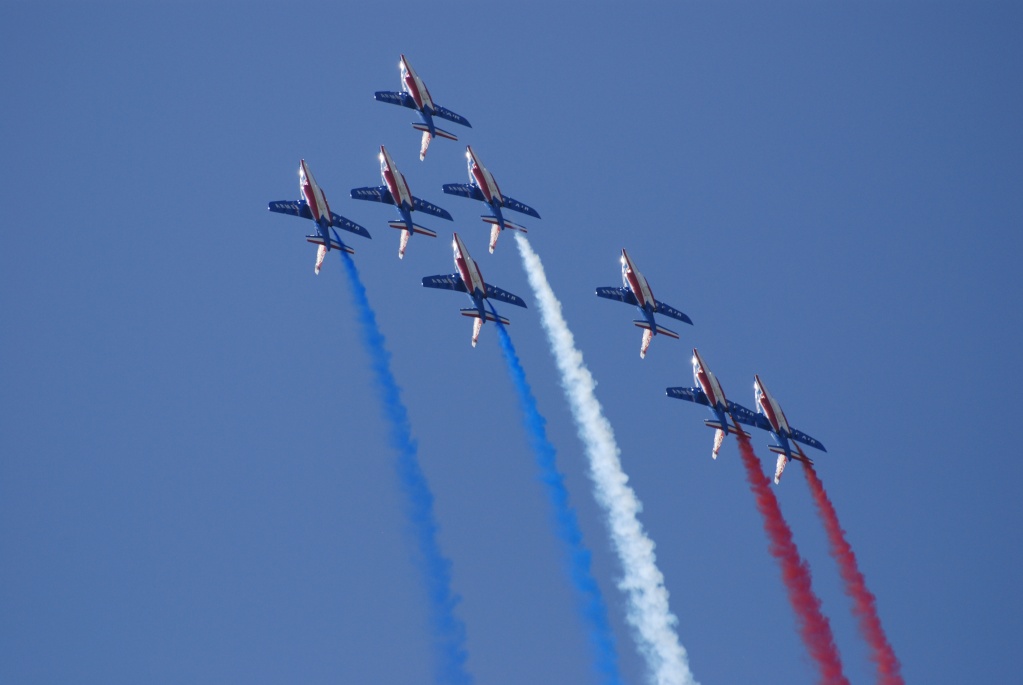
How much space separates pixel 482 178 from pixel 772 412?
23.7 m

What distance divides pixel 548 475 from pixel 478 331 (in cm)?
953

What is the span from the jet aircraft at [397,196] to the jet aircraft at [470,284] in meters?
3.72

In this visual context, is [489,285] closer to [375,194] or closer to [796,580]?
[375,194]

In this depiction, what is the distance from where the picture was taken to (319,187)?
113m

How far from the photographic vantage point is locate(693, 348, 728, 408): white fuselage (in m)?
110

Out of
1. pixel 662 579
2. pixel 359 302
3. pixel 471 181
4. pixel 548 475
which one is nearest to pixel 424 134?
pixel 471 181

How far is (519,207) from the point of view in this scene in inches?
4751

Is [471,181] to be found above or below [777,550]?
above

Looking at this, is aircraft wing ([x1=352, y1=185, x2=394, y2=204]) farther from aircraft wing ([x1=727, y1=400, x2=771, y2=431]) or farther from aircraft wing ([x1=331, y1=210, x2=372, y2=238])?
aircraft wing ([x1=727, y1=400, x2=771, y2=431])

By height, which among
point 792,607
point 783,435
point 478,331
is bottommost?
point 792,607

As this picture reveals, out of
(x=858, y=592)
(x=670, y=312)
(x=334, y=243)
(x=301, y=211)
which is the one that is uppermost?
(x=301, y=211)

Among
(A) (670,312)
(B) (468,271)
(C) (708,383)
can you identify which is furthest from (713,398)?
(B) (468,271)

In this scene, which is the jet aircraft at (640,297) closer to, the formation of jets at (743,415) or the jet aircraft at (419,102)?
the formation of jets at (743,415)

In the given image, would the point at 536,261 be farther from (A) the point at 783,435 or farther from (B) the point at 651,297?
(A) the point at 783,435
